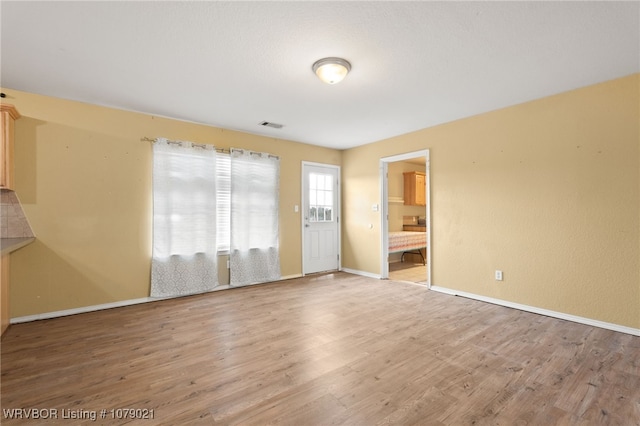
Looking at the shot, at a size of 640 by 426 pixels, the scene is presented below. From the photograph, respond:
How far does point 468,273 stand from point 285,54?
12.2 ft

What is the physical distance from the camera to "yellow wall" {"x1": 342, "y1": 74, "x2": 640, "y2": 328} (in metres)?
2.90

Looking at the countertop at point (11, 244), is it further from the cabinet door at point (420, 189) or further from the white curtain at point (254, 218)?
the cabinet door at point (420, 189)

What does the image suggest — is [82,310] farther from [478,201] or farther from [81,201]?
[478,201]

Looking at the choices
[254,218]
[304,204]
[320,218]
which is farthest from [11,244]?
[320,218]

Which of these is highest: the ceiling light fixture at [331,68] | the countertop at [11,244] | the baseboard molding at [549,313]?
the ceiling light fixture at [331,68]

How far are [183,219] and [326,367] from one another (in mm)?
3028

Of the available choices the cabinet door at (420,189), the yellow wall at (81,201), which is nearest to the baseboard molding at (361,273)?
the cabinet door at (420,189)

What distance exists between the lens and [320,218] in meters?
5.80

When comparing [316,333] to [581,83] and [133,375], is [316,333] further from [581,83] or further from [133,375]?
[581,83]

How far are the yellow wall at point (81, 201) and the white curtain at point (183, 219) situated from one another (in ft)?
0.49

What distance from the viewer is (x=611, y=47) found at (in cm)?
238

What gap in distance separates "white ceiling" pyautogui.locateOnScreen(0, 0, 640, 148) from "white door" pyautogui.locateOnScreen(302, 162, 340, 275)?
2066 millimetres

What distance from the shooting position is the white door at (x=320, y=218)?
18.3 ft

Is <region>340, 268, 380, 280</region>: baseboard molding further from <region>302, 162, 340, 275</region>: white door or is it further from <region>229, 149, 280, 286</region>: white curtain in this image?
<region>229, 149, 280, 286</region>: white curtain
